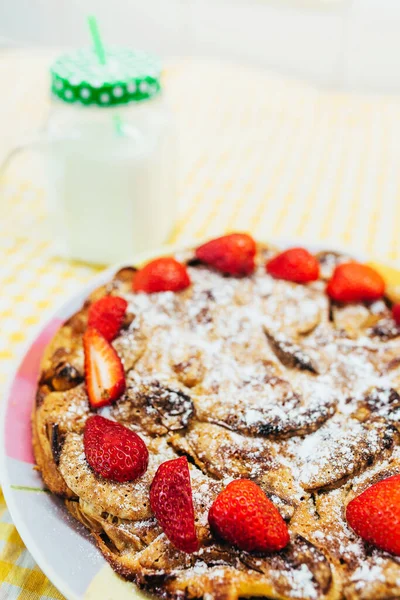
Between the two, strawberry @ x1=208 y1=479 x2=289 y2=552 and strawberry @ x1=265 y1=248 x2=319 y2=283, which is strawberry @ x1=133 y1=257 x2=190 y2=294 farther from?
strawberry @ x1=208 y1=479 x2=289 y2=552

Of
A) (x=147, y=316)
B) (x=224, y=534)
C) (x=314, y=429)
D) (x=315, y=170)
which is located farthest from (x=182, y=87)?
(x=224, y=534)

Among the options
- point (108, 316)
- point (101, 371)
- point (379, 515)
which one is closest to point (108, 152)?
point (108, 316)

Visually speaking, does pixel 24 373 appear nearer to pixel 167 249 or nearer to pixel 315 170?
pixel 167 249

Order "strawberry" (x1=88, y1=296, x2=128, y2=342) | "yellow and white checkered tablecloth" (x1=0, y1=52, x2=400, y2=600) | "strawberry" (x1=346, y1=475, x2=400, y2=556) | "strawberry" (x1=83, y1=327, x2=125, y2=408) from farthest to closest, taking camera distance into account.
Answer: "yellow and white checkered tablecloth" (x1=0, y1=52, x2=400, y2=600), "strawberry" (x1=88, y1=296, x2=128, y2=342), "strawberry" (x1=83, y1=327, x2=125, y2=408), "strawberry" (x1=346, y1=475, x2=400, y2=556)

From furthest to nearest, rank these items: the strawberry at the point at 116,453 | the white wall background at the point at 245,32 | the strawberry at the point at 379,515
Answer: the white wall background at the point at 245,32
the strawberry at the point at 116,453
the strawberry at the point at 379,515

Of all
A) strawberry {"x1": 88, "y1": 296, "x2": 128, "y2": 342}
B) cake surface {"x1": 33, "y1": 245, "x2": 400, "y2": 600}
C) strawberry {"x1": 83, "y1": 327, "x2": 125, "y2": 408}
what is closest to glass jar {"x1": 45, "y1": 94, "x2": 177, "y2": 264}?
cake surface {"x1": 33, "y1": 245, "x2": 400, "y2": 600}

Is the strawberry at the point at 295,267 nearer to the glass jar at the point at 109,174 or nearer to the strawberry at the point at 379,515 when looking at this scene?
the glass jar at the point at 109,174

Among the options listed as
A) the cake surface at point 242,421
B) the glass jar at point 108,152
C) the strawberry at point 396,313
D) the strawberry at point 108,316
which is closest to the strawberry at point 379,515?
the cake surface at point 242,421

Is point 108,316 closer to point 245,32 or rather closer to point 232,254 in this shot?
point 232,254
